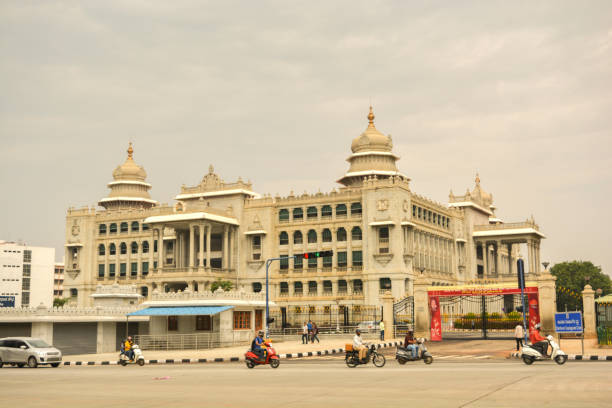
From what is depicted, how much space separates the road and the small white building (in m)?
115

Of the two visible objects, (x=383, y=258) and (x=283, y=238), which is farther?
(x=283, y=238)

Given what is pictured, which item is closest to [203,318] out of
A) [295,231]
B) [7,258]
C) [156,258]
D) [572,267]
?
[295,231]

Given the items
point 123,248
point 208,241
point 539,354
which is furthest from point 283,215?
point 539,354

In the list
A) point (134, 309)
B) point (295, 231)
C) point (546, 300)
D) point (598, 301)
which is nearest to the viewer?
point (598, 301)

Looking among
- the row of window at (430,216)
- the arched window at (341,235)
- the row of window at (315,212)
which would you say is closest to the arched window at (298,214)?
the row of window at (315,212)

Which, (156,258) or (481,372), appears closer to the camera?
(481,372)

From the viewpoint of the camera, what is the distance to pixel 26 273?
444 feet

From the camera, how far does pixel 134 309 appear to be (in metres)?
50.9

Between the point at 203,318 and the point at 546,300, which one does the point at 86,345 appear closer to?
the point at 203,318

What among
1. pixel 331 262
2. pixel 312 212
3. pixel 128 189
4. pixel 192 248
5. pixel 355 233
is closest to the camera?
pixel 355 233

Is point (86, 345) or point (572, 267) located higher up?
point (572, 267)

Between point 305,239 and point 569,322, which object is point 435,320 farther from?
point 305,239

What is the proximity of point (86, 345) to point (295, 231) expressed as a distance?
3726 cm

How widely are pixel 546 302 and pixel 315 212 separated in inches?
1595
